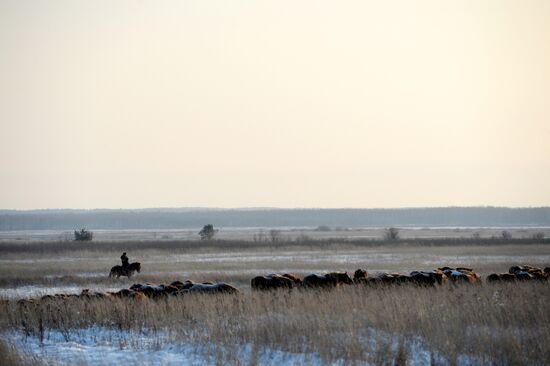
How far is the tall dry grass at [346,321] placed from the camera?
11234 millimetres

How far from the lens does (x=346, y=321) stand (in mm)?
12992

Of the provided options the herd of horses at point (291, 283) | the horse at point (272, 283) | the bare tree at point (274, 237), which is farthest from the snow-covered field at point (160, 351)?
the bare tree at point (274, 237)

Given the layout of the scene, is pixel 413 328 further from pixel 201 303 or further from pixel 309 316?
pixel 201 303

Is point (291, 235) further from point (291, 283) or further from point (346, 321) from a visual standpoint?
point (346, 321)

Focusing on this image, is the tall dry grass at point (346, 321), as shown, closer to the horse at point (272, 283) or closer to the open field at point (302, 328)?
the open field at point (302, 328)

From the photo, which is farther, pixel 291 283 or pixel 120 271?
pixel 120 271

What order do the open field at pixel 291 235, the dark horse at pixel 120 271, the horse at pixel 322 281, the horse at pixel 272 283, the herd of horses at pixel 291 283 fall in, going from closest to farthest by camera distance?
the herd of horses at pixel 291 283 → the horse at pixel 322 281 → the horse at pixel 272 283 → the dark horse at pixel 120 271 → the open field at pixel 291 235

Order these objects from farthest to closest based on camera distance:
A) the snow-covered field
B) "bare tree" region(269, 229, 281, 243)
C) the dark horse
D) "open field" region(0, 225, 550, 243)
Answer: "open field" region(0, 225, 550, 243)
"bare tree" region(269, 229, 281, 243)
the dark horse
the snow-covered field

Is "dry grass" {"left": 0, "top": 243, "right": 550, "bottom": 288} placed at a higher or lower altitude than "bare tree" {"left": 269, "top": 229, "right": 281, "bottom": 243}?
lower

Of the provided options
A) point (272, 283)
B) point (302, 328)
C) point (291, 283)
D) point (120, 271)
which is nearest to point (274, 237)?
point (120, 271)

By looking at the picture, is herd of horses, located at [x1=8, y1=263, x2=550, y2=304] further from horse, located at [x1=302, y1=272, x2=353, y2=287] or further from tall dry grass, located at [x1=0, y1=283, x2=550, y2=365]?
tall dry grass, located at [x1=0, y1=283, x2=550, y2=365]

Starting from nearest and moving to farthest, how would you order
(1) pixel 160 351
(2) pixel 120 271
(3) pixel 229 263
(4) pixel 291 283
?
1. (1) pixel 160 351
2. (4) pixel 291 283
3. (2) pixel 120 271
4. (3) pixel 229 263

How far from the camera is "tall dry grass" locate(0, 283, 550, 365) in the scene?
36.9 feet

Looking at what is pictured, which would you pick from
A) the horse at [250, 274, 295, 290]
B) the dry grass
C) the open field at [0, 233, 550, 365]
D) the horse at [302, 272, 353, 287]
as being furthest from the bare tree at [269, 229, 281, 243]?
the open field at [0, 233, 550, 365]
